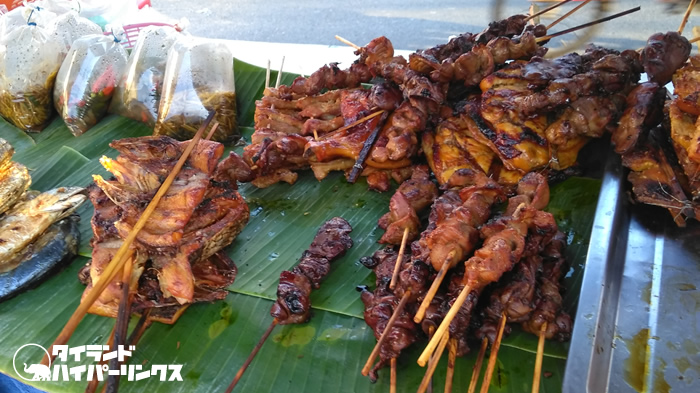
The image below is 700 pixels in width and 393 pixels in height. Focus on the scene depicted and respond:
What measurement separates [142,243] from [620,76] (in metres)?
3.09

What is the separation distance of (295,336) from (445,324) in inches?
37.9

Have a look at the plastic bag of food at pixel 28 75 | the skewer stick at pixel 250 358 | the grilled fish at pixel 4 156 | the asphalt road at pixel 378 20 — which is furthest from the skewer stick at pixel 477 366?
the asphalt road at pixel 378 20

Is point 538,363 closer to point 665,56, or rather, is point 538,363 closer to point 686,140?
point 686,140

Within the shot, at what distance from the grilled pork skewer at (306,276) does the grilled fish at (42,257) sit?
1.75 m

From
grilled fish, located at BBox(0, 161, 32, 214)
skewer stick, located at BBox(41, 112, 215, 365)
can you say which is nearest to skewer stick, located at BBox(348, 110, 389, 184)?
skewer stick, located at BBox(41, 112, 215, 365)

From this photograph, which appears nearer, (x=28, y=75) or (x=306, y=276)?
(x=306, y=276)

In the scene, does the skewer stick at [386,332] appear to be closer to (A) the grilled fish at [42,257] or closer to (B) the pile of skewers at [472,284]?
(B) the pile of skewers at [472,284]

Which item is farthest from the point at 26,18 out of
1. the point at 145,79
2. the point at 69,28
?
the point at 145,79

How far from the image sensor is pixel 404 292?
239 cm

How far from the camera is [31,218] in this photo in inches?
138

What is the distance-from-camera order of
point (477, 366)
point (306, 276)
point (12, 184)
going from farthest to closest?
1. point (12, 184)
2. point (306, 276)
3. point (477, 366)

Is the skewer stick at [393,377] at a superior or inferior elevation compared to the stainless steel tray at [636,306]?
inferior

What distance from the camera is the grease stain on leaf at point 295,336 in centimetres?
260

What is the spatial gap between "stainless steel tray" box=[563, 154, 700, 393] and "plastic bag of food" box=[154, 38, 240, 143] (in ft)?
11.1
